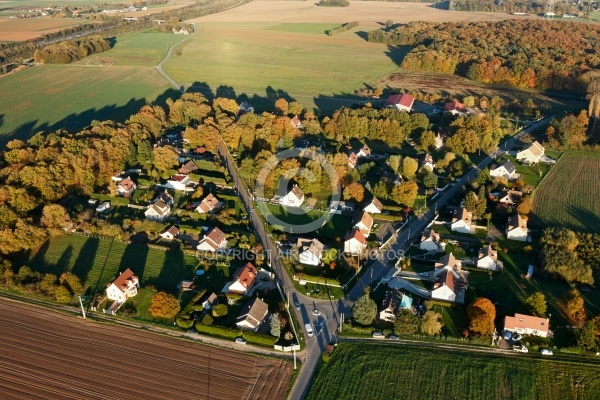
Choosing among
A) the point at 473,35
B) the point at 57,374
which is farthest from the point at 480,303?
the point at 473,35

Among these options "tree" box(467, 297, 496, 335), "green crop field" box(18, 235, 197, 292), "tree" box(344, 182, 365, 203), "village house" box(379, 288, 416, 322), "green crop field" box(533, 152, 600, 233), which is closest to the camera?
"tree" box(467, 297, 496, 335)

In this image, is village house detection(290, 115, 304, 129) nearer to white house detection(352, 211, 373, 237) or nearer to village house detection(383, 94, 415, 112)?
village house detection(383, 94, 415, 112)

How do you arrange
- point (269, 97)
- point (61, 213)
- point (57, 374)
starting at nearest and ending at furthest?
point (57, 374) → point (61, 213) → point (269, 97)

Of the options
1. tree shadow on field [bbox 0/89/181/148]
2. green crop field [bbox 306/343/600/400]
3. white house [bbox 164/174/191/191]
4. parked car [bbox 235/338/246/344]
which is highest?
tree shadow on field [bbox 0/89/181/148]

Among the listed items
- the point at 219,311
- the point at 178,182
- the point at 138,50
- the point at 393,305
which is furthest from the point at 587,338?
the point at 138,50

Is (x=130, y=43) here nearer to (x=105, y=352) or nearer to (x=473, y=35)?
(x=473, y=35)

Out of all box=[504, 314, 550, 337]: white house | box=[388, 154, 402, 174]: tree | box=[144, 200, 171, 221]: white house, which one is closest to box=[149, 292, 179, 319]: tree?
box=[144, 200, 171, 221]: white house
